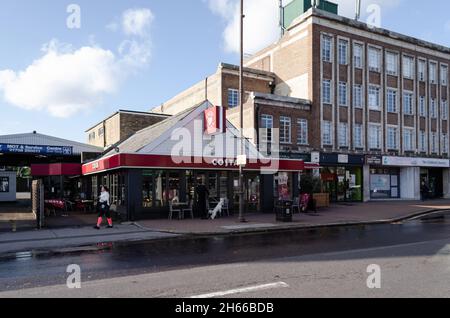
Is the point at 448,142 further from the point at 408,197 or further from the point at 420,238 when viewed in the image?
the point at 420,238

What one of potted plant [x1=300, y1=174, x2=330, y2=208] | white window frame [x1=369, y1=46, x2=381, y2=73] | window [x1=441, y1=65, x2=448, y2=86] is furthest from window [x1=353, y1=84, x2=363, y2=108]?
window [x1=441, y1=65, x2=448, y2=86]

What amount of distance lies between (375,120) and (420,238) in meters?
24.8

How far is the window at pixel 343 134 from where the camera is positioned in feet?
109

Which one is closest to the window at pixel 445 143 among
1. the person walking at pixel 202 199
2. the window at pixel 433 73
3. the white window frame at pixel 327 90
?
the window at pixel 433 73

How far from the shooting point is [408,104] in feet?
124

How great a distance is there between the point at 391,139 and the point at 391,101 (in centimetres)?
354

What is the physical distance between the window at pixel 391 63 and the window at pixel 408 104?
254 centimetres

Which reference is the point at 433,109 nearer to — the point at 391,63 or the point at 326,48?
the point at 391,63

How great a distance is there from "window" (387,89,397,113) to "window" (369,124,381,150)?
Answer: 8.15 feet

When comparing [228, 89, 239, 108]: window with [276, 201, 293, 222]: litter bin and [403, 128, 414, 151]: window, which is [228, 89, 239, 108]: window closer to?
[403, 128, 414, 151]: window

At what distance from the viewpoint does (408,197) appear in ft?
121

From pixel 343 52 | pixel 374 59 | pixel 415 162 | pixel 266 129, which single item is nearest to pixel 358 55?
pixel 343 52

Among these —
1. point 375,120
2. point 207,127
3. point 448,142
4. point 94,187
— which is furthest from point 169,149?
point 448,142

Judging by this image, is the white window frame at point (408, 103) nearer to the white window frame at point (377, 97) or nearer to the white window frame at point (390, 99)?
the white window frame at point (390, 99)
